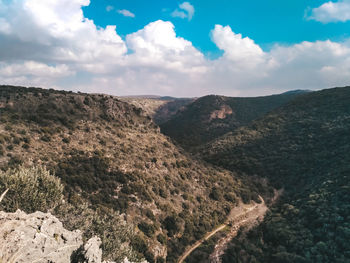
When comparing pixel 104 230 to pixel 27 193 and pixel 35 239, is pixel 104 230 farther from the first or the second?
pixel 35 239

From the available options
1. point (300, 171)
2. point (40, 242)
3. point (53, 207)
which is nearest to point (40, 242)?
point (40, 242)

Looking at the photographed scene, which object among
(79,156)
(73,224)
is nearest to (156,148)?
(79,156)

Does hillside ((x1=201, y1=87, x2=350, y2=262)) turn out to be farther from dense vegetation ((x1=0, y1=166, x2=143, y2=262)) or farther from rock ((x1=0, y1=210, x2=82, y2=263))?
rock ((x1=0, y1=210, x2=82, y2=263))

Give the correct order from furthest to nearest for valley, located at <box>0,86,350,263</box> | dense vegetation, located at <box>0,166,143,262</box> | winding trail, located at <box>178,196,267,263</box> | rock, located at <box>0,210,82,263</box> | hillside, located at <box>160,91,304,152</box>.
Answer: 1. hillside, located at <box>160,91,304,152</box>
2. winding trail, located at <box>178,196,267,263</box>
3. valley, located at <box>0,86,350,263</box>
4. dense vegetation, located at <box>0,166,143,262</box>
5. rock, located at <box>0,210,82,263</box>

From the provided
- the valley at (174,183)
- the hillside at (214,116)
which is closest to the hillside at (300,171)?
the valley at (174,183)

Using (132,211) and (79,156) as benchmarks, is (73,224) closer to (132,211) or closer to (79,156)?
(132,211)

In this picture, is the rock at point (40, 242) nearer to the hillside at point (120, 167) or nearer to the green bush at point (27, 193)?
the green bush at point (27, 193)

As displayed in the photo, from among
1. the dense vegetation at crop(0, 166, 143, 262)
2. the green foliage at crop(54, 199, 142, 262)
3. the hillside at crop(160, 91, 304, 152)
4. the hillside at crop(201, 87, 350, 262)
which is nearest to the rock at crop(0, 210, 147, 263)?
the green foliage at crop(54, 199, 142, 262)
